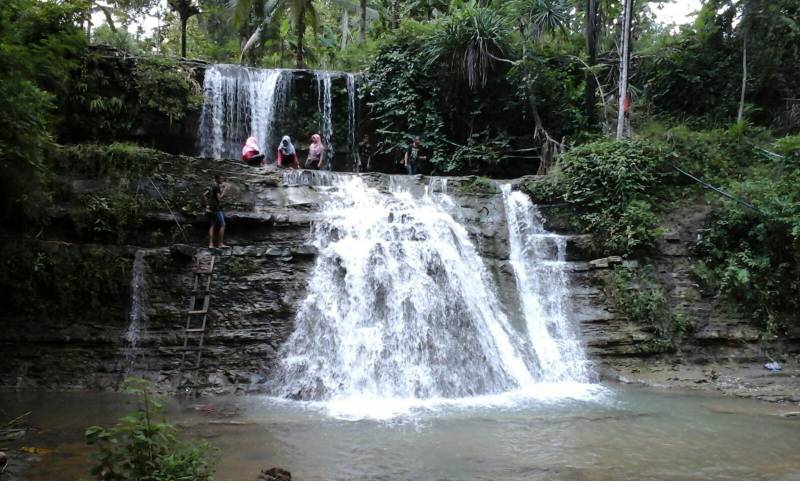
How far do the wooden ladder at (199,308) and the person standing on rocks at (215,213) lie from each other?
0.46 meters

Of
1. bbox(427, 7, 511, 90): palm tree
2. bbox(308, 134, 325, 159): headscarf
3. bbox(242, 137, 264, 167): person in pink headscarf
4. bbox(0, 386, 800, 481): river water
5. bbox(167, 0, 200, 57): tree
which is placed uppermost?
bbox(167, 0, 200, 57): tree

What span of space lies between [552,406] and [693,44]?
1392cm

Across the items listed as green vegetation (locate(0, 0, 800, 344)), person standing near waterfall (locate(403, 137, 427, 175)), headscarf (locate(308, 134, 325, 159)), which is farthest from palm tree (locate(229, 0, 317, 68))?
headscarf (locate(308, 134, 325, 159))

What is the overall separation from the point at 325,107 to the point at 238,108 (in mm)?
2642

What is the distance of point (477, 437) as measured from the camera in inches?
257

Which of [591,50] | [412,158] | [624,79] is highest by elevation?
[591,50]

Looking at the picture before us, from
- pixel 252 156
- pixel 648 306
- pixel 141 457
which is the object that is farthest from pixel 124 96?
pixel 141 457

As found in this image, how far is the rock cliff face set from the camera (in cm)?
909

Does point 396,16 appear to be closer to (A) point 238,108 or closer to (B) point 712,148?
(A) point 238,108

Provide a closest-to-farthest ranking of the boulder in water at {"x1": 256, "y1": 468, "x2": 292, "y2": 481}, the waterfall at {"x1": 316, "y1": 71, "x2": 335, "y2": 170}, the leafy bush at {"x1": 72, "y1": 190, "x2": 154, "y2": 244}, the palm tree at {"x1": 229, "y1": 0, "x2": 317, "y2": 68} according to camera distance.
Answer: the boulder in water at {"x1": 256, "y1": 468, "x2": 292, "y2": 481} < the leafy bush at {"x1": 72, "y1": 190, "x2": 154, "y2": 244} < the waterfall at {"x1": 316, "y1": 71, "x2": 335, "y2": 170} < the palm tree at {"x1": 229, "y1": 0, "x2": 317, "y2": 68}

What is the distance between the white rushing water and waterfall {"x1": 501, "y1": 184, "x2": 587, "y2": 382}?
28 mm

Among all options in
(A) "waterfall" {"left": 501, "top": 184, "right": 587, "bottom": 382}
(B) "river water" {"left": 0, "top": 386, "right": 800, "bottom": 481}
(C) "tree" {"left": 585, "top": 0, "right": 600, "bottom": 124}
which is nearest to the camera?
(B) "river water" {"left": 0, "top": 386, "right": 800, "bottom": 481}

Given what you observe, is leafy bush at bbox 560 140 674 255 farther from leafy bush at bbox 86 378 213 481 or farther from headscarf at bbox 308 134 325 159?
leafy bush at bbox 86 378 213 481

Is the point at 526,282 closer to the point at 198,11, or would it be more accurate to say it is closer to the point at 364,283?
the point at 364,283
